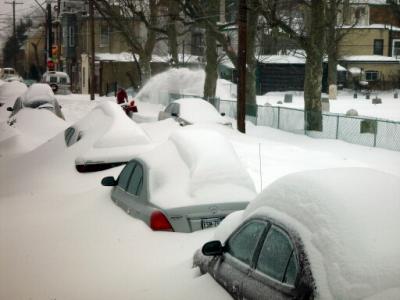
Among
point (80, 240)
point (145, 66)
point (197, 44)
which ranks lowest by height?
point (80, 240)

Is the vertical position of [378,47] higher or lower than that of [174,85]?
higher

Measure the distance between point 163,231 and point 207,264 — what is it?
6.96 ft

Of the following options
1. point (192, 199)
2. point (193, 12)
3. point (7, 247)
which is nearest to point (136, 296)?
point (192, 199)

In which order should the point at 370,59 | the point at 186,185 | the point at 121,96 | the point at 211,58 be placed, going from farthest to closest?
the point at 370,59
the point at 211,58
the point at 121,96
the point at 186,185

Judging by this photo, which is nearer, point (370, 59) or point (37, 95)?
point (37, 95)

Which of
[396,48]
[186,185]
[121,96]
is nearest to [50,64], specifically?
[121,96]

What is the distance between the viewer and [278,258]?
4574mm

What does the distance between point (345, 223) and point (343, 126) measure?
1994cm

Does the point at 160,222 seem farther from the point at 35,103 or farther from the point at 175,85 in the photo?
the point at 175,85

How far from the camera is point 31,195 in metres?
11.8

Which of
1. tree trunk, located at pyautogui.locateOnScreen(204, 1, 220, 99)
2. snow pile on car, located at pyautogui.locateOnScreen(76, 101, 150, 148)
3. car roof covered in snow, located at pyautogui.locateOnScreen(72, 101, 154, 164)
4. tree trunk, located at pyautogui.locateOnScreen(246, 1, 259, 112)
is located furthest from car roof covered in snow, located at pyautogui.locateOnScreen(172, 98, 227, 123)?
tree trunk, located at pyautogui.locateOnScreen(204, 1, 220, 99)

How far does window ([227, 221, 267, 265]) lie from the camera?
5.00 meters

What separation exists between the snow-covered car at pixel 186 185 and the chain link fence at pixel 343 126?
12.5 meters

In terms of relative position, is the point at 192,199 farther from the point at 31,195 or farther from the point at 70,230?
the point at 31,195
